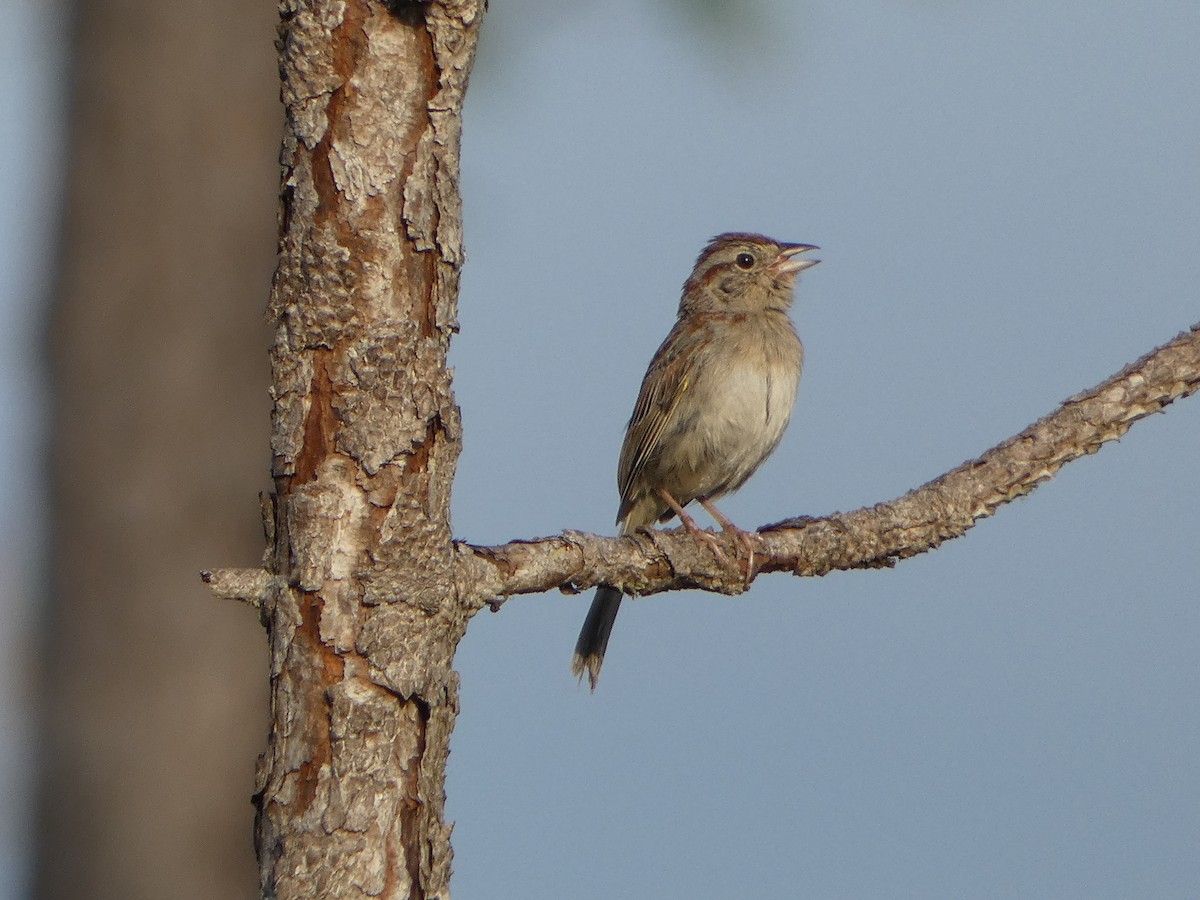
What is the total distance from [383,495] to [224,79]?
10.8 ft

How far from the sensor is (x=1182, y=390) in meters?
4.07

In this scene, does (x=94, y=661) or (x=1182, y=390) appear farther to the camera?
(x=94, y=661)

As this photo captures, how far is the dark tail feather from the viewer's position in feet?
20.6

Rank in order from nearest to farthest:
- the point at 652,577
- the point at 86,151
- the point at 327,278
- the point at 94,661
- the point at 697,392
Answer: the point at 327,278
the point at 652,577
the point at 94,661
the point at 86,151
the point at 697,392

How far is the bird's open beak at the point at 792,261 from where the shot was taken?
677cm

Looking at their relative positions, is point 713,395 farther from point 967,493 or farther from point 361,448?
point 361,448

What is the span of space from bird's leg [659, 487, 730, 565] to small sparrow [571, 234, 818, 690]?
0.01 meters

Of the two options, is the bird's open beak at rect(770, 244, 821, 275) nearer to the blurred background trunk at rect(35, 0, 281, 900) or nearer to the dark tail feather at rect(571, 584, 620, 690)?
the dark tail feather at rect(571, 584, 620, 690)

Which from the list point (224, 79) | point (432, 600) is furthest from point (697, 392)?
point (432, 600)

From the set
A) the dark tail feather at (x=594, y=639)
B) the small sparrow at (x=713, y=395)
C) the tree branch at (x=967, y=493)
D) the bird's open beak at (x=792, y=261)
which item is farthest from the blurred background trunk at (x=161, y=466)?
the bird's open beak at (x=792, y=261)

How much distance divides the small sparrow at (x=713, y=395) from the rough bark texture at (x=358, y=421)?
3130mm

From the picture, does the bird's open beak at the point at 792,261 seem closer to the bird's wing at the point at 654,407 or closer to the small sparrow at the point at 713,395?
the small sparrow at the point at 713,395

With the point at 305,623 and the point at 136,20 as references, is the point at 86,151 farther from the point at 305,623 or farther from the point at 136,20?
the point at 305,623

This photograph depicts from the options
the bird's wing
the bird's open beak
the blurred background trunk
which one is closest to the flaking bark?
the blurred background trunk
